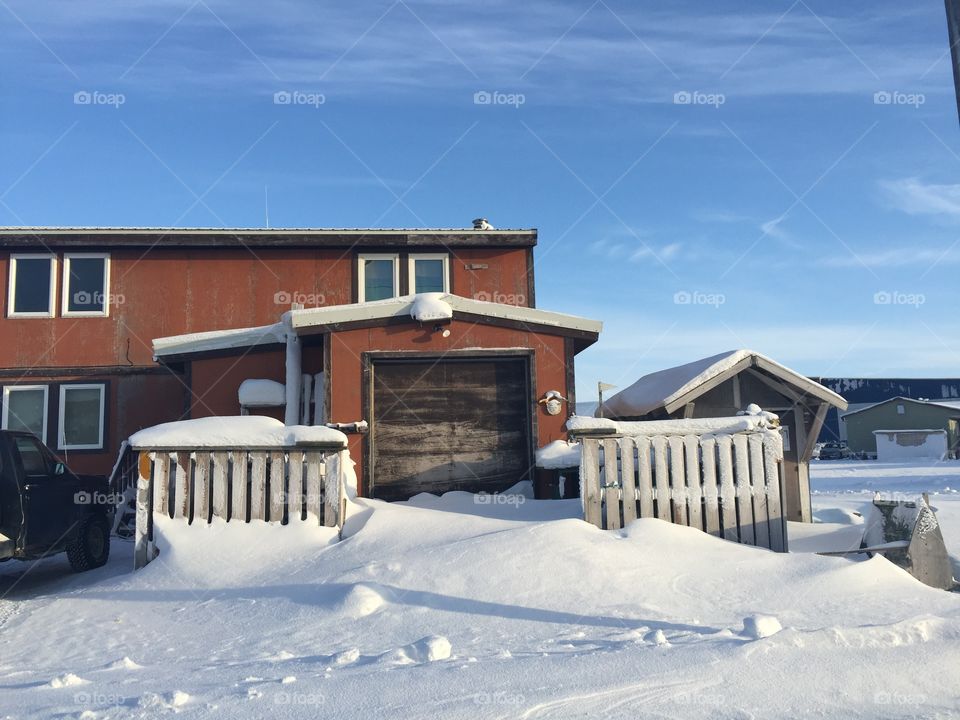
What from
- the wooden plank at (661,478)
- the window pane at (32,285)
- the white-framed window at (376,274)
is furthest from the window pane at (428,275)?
the wooden plank at (661,478)

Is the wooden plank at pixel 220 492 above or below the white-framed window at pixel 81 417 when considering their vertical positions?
below

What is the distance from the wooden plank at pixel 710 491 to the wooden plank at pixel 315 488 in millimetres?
3982

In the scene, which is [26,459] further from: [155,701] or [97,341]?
[97,341]

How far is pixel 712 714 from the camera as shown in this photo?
12.8 ft

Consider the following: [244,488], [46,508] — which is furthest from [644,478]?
[46,508]

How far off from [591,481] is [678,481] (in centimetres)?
90

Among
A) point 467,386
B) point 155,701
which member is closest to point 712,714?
point 155,701

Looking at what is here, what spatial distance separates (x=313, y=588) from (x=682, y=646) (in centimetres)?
317

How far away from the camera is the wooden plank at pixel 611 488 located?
25.9 feet

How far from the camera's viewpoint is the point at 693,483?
26.1 feet

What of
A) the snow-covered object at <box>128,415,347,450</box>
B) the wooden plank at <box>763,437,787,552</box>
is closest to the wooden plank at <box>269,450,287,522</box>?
the snow-covered object at <box>128,415,347,450</box>

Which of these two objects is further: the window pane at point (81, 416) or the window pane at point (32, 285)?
the window pane at point (32, 285)

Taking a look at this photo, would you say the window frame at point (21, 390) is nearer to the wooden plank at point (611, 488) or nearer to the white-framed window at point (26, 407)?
the white-framed window at point (26, 407)

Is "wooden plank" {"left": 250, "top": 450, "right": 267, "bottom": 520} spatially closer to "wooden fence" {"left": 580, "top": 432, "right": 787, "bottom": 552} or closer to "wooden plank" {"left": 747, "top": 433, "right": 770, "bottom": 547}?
"wooden fence" {"left": 580, "top": 432, "right": 787, "bottom": 552}
